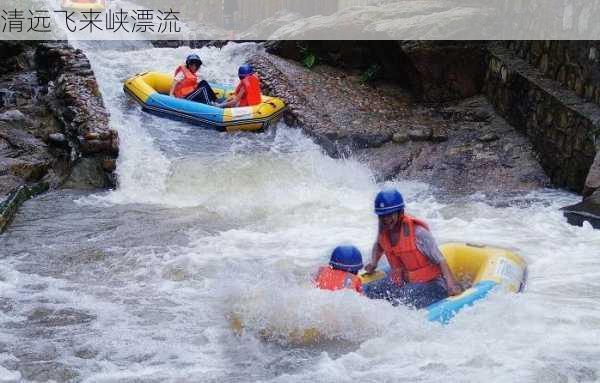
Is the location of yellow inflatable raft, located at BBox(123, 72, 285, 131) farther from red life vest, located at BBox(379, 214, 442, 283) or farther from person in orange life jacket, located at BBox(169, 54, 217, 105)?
red life vest, located at BBox(379, 214, 442, 283)

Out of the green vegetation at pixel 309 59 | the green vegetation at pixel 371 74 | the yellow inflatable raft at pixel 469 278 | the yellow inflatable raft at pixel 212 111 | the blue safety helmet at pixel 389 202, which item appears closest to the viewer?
the yellow inflatable raft at pixel 469 278

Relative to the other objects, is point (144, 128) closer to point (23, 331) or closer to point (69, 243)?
point (69, 243)

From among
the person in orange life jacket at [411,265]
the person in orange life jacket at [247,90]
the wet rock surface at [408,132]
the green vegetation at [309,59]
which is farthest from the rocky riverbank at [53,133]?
the person in orange life jacket at [411,265]

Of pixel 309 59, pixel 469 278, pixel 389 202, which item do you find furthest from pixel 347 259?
pixel 309 59

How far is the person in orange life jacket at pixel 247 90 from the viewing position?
456 inches

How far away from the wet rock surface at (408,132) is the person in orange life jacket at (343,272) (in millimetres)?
4309

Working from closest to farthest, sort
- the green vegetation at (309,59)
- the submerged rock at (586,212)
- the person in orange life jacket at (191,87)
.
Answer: the submerged rock at (586,212)
the person in orange life jacket at (191,87)
the green vegetation at (309,59)

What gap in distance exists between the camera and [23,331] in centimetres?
580

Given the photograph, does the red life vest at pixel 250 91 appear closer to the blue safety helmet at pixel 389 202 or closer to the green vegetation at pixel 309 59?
the green vegetation at pixel 309 59

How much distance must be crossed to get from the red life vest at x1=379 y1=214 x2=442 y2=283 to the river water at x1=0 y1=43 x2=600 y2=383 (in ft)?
1.38

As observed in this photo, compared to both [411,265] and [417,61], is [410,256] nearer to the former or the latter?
[411,265]

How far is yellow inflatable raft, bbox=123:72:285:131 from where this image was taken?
454 inches

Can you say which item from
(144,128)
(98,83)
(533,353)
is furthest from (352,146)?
(533,353)

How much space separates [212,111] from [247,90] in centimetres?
61
